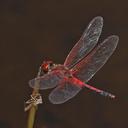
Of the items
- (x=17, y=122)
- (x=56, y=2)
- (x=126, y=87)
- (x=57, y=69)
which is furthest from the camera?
(x=56, y=2)

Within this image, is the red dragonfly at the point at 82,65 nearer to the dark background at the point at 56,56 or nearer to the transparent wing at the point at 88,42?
the transparent wing at the point at 88,42

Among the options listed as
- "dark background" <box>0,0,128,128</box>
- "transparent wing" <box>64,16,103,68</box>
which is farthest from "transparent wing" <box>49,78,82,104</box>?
"dark background" <box>0,0,128,128</box>

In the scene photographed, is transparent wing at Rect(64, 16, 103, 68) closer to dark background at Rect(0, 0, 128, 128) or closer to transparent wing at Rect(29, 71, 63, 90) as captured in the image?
transparent wing at Rect(29, 71, 63, 90)

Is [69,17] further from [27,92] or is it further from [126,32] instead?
[27,92]

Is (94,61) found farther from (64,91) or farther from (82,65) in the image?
(64,91)

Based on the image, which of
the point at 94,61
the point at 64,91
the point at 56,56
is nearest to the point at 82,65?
the point at 94,61

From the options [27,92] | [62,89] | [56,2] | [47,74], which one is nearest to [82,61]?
[62,89]
